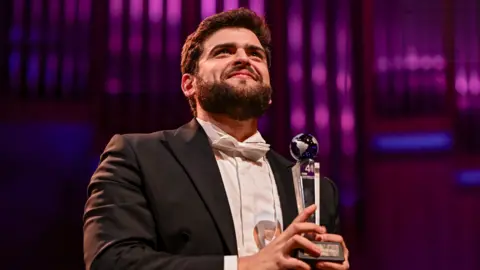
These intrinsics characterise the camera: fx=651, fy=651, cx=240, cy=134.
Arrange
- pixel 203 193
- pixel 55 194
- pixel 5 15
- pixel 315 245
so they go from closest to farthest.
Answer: pixel 315 245
pixel 203 193
pixel 55 194
pixel 5 15

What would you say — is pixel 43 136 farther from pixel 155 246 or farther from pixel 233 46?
pixel 155 246

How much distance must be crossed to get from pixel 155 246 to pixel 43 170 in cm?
161

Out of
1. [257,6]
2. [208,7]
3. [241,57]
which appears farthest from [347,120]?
[241,57]

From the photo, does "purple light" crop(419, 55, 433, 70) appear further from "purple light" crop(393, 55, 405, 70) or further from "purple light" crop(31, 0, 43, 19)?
"purple light" crop(31, 0, 43, 19)

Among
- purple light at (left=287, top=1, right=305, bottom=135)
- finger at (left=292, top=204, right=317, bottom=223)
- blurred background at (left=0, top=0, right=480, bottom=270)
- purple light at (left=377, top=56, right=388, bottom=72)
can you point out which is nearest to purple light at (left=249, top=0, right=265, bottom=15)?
blurred background at (left=0, top=0, right=480, bottom=270)

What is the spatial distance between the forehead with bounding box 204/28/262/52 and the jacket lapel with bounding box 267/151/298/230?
13.3 inches

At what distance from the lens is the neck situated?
6.26 ft

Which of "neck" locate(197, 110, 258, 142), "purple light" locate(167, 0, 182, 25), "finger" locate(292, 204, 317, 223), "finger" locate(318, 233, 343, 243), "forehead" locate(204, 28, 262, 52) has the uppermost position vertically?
"purple light" locate(167, 0, 182, 25)

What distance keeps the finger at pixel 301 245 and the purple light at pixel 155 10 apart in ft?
7.03

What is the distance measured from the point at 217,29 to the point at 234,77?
0.74ft

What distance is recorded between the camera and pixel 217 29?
1995 millimetres

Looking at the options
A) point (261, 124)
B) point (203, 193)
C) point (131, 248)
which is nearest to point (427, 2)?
point (261, 124)

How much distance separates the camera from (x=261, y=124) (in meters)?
3.08

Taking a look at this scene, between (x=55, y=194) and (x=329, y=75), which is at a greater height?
(x=329, y=75)
